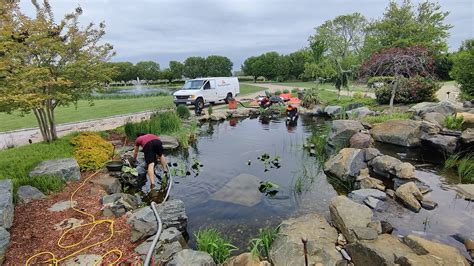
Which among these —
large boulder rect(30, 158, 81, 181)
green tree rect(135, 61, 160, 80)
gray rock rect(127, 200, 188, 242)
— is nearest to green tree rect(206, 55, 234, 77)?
green tree rect(135, 61, 160, 80)

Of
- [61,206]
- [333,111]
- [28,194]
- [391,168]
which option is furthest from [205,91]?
[61,206]

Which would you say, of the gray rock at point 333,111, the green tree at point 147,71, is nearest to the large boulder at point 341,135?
the gray rock at point 333,111

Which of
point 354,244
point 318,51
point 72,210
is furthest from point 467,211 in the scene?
point 318,51

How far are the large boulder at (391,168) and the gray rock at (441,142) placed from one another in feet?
7.14

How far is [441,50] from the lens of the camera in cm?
3041

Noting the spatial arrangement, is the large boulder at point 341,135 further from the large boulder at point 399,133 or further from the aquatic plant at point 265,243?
the aquatic plant at point 265,243

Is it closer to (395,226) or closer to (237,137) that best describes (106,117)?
(237,137)

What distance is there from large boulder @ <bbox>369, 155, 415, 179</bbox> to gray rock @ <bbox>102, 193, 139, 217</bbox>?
5.62 metres

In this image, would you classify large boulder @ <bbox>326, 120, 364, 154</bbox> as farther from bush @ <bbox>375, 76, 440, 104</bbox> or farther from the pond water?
bush @ <bbox>375, 76, 440, 104</bbox>

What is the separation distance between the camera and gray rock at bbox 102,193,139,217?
189 inches

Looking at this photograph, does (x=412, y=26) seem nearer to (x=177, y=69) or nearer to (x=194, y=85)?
(x=194, y=85)

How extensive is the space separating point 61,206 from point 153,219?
199 cm

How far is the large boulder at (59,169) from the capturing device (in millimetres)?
5861

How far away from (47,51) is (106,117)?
25.0ft
